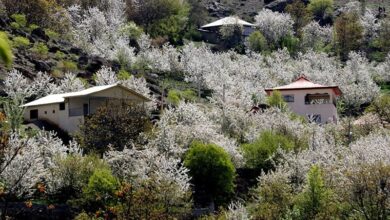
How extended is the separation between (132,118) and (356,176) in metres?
19.0

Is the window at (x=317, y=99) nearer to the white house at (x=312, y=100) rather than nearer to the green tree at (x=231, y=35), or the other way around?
the white house at (x=312, y=100)

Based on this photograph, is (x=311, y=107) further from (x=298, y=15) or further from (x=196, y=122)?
(x=298, y=15)

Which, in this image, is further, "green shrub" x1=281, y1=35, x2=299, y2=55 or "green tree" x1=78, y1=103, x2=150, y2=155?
"green shrub" x1=281, y1=35, x2=299, y2=55

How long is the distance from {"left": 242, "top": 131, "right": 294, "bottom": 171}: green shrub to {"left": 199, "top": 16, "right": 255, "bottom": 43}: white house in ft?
230

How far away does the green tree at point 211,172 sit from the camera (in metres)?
46.5

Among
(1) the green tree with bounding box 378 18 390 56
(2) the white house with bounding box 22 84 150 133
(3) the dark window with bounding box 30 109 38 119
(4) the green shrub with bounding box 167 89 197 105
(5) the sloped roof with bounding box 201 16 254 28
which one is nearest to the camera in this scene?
(2) the white house with bounding box 22 84 150 133

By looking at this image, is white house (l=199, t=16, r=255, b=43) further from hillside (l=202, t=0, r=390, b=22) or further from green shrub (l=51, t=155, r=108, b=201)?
green shrub (l=51, t=155, r=108, b=201)

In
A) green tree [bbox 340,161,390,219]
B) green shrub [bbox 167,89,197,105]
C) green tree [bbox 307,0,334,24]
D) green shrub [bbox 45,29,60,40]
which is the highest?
green tree [bbox 307,0,334,24]

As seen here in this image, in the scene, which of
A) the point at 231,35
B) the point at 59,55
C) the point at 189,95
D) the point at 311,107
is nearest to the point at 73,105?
the point at 189,95

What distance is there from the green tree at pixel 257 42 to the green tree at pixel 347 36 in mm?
12422

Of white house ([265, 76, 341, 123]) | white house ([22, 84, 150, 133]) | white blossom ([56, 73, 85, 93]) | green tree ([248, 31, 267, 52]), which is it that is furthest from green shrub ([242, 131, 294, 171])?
green tree ([248, 31, 267, 52])

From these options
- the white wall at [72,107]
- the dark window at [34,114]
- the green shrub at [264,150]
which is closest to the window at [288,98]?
the white wall at [72,107]

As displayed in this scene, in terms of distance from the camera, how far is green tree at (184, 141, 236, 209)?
4647 cm

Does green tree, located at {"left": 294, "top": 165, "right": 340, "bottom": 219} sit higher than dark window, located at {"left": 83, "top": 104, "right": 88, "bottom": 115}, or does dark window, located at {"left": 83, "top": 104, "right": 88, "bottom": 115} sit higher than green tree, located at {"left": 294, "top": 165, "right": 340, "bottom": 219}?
dark window, located at {"left": 83, "top": 104, "right": 88, "bottom": 115}
